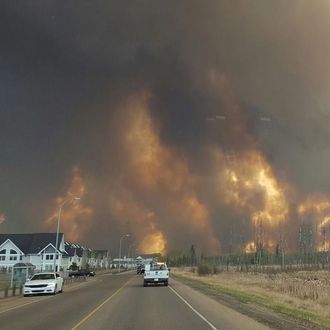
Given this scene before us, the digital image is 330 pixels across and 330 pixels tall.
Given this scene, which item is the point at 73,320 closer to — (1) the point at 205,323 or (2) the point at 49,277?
(1) the point at 205,323

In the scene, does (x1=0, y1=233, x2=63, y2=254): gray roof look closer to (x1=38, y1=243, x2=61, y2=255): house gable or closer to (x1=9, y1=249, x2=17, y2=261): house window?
(x1=38, y1=243, x2=61, y2=255): house gable

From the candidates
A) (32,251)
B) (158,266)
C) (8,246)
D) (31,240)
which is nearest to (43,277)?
(158,266)

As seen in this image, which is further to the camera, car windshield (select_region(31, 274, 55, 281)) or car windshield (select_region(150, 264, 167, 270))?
car windshield (select_region(150, 264, 167, 270))

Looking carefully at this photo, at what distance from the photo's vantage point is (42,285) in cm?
3512

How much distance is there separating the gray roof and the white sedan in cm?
8978

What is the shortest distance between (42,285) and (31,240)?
97950mm

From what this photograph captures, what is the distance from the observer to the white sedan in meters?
34.7

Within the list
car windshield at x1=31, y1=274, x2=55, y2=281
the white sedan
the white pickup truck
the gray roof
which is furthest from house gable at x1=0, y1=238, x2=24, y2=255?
car windshield at x1=31, y1=274, x2=55, y2=281

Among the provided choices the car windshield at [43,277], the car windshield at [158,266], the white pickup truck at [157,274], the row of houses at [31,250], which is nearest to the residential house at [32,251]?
the row of houses at [31,250]

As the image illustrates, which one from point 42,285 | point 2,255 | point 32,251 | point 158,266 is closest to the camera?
point 42,285

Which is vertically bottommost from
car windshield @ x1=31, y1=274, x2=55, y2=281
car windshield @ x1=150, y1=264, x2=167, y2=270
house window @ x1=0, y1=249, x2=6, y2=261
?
car windshield @ x1=31, y1=274, x2=55, y2=281

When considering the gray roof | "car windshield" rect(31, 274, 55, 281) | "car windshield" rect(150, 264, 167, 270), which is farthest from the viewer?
the gray roof

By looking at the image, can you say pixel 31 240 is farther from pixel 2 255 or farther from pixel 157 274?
pixel 157 274

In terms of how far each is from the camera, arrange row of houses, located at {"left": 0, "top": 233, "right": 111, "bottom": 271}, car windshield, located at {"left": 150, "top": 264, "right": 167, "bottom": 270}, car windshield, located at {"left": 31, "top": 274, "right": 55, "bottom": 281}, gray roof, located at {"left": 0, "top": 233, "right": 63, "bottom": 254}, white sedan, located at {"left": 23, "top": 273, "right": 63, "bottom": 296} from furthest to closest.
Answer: gray roof, located at {"left": 0, "top": 233, "right": 63, "bottom": 254} < row of houses, located at {"left": 0, "top": 233, "right": 111, "bottom": 271} < car windshield, located at {"left": 150, "top": 264, "right": 167, "bottom": 270} < car windshield, located at {"left": 31, "top": 274, "right": 55, "bottom": 281} < white sedan, located at {"left": 23, "top": 273, "right": 63, "bottom": 296}
